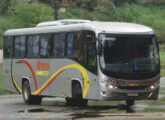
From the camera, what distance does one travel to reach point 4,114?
70.0ft

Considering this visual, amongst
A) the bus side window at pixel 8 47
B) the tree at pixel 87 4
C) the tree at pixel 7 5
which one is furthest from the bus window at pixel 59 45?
the tree at pixel 87 4

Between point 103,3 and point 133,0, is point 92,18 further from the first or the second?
point 133,0

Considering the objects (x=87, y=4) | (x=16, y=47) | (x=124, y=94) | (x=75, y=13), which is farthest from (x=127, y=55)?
(x=87, y=4)

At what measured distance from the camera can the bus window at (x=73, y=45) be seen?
73.1ft

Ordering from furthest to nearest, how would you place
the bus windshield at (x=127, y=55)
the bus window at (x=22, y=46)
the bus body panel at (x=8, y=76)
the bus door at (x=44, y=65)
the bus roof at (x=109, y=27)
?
the bus body panel at (x=8, y=76)
the bus window at (x=22, y=46)
the bus door at (x=44, y=65)
the bus roof at (x=109, y=27)
the bus windshield at (x=127, y=55)

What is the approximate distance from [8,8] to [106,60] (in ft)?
159

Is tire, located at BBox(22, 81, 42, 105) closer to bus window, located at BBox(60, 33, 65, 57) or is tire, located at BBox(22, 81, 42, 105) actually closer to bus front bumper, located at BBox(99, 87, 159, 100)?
bus window, located at BBox(60, 33, 65, 57)

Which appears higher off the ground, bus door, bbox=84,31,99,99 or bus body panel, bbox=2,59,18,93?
bus door, bbox=84,31,99,99

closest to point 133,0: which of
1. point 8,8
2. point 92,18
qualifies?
point 92,18

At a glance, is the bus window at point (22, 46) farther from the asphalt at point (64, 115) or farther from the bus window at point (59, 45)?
the asphalt at point (64, 115)

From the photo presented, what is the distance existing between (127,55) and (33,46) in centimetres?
568

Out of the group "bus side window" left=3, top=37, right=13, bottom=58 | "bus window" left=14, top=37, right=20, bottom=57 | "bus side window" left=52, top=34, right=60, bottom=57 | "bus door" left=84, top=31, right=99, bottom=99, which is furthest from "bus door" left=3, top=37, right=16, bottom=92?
"bus door" left=84, top=31, right=99, bottom=99

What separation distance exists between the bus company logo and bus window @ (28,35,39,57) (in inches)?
17.3

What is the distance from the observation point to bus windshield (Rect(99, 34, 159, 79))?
68.7 feet
